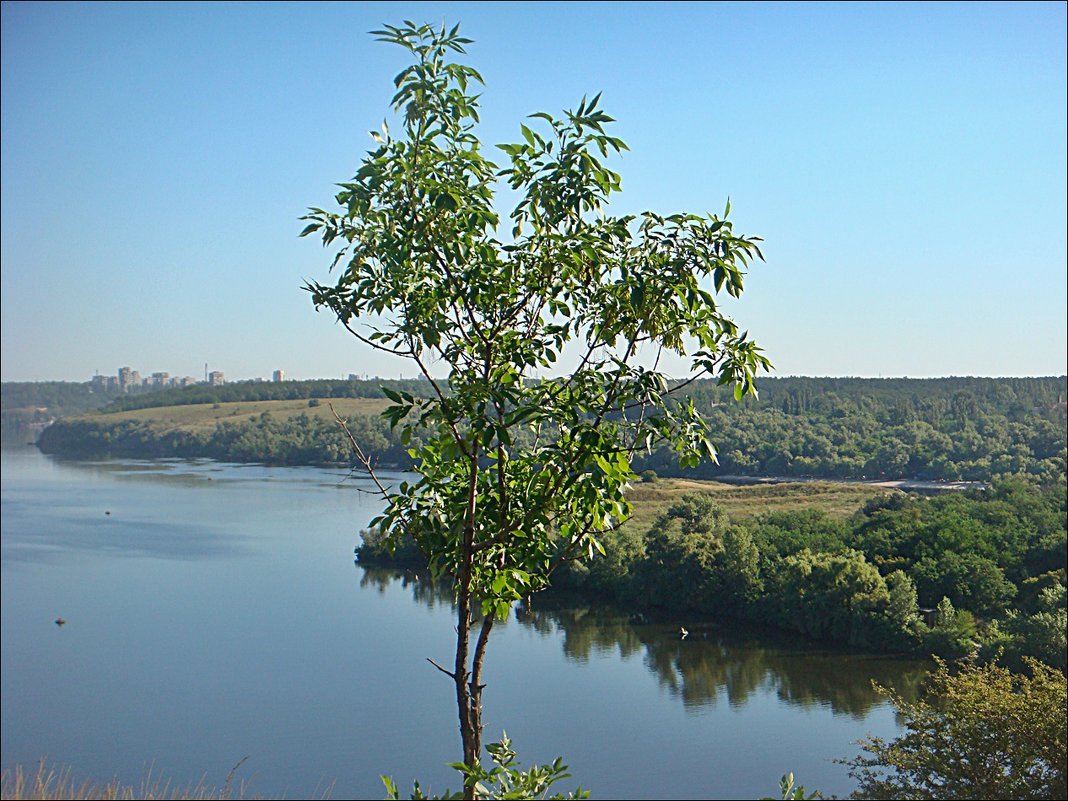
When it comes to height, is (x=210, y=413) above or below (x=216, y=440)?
above

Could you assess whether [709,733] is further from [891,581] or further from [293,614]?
[293,614]

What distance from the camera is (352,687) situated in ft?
54.1

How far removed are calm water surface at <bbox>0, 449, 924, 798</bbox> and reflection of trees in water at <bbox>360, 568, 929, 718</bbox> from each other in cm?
6

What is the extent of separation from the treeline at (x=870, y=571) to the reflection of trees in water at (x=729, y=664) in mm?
947

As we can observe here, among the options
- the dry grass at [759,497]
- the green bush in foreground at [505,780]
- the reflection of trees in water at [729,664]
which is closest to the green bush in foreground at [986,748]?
the reflection of trees in water at [729,664]

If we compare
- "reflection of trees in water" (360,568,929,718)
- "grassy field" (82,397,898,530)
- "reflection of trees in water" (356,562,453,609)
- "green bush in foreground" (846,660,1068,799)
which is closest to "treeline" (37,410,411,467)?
"grassy field" (82,397,898,530)

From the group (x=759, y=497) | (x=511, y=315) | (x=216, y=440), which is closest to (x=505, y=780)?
(x=511, y=315)

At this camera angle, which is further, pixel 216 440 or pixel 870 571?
pixel 216 440

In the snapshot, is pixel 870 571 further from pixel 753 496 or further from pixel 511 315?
pixel 511 315

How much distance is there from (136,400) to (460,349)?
7414 centimetres

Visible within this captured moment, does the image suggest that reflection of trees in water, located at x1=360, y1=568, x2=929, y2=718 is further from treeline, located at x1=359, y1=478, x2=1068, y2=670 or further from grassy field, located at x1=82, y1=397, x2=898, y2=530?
grassy field, located at x1=82, y1=397, x2=898, y2=530

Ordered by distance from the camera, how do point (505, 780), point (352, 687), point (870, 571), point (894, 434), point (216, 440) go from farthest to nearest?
1. point (216, 440)
2. point (894, 434)
3. point (870, 571)
4. point (352, 687)
5. point (505, 780)

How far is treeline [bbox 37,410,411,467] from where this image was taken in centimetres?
5172

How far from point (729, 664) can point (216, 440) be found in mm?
45725
